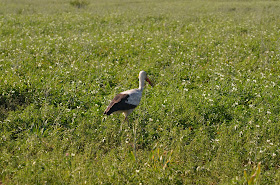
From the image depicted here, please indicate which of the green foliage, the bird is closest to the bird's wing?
the bird

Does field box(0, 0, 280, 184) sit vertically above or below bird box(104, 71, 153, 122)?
below

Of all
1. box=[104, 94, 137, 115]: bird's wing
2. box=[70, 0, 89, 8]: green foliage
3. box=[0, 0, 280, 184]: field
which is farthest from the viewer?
box=[70, 0, 89, 8]: green foliage

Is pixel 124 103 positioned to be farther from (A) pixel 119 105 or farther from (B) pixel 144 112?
(B) pixel 144 112

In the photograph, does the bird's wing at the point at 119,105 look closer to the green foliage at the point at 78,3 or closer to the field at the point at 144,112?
the field at the point at 144,112

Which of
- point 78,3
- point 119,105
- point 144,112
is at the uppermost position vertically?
point 78,3

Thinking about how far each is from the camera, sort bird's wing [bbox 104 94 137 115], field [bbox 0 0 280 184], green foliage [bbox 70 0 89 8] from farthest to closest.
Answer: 1. green foliage [bbox 70 0 89 8]
2. bird's wing [bbox 104 94 137 115]
3. field [bbox 0 0 280 184]

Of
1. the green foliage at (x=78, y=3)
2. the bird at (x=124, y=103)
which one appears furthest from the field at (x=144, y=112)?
the green foliage at (x=78, y=3)

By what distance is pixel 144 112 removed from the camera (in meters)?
7.25

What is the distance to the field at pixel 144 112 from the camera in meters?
5.30

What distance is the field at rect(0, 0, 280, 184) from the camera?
5297mm

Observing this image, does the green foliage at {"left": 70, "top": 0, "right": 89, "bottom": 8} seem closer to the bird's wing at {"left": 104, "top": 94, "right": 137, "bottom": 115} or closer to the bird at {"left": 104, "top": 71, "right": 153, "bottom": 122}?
the bird at {"left": 104, "top": 71, "right": 153, "bottom": 122}

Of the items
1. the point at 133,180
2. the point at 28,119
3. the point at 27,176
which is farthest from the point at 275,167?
the point at 28,119

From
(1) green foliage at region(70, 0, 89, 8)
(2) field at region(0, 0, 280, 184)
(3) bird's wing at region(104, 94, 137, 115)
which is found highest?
(1) green foliage at region(70, 0, 89, 8)

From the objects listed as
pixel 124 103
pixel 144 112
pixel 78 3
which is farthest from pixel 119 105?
pixel 78 3
